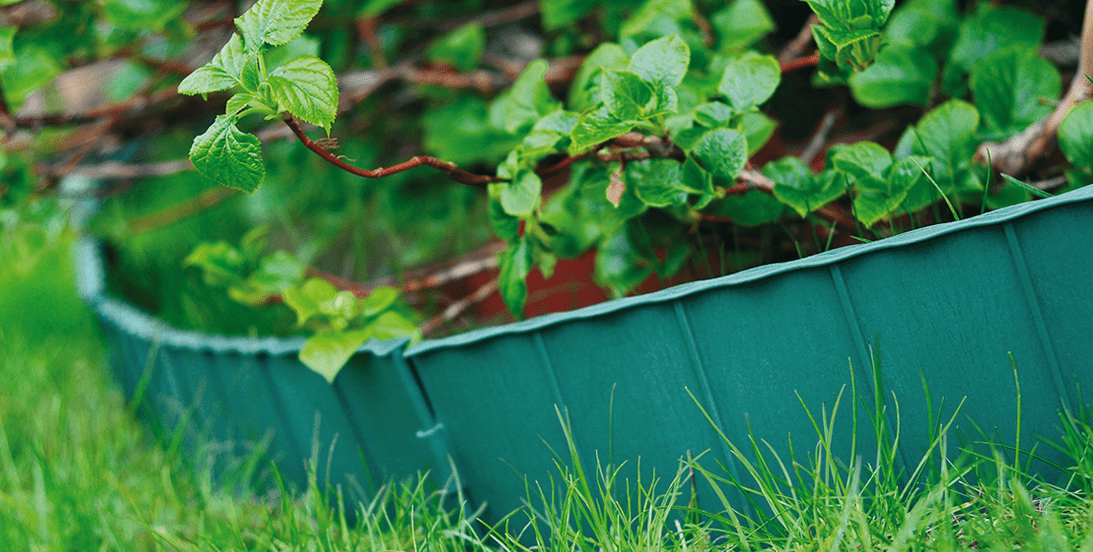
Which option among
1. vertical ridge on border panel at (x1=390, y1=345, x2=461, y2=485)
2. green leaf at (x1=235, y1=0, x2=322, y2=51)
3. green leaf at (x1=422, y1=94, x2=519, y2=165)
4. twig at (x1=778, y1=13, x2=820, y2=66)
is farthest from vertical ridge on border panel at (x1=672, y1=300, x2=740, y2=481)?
green leaf at (x1=422, y1=94, x2=519, y2=165)

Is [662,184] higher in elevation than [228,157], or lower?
lower

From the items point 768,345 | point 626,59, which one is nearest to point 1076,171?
point 768,345

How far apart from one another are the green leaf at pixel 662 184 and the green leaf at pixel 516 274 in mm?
160

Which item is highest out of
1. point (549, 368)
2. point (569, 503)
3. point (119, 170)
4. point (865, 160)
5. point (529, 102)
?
point (119, 170)

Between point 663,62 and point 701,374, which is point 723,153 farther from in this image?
point 701,374

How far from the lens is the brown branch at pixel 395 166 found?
2.16 feet

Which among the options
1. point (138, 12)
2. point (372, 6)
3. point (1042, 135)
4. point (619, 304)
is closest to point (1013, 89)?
point (1042, 135)

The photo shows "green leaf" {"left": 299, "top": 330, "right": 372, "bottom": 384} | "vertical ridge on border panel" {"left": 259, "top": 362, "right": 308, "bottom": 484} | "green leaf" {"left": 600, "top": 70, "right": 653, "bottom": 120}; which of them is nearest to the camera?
"green leaf" {"left": 600, "top": 70, "right": 653, "bottom": 120}

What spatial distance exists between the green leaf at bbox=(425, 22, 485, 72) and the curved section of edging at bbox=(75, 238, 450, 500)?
2.23 ft

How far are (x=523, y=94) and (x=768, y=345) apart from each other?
0.45 metres

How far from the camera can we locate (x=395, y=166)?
2.35 feet

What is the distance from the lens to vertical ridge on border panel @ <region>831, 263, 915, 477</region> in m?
0.69

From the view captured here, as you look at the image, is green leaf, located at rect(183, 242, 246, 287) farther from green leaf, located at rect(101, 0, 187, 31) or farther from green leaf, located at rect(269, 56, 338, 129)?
green leaf, located at rect(269, 56, 338, 129)

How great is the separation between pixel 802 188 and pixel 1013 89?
0.34 metres
